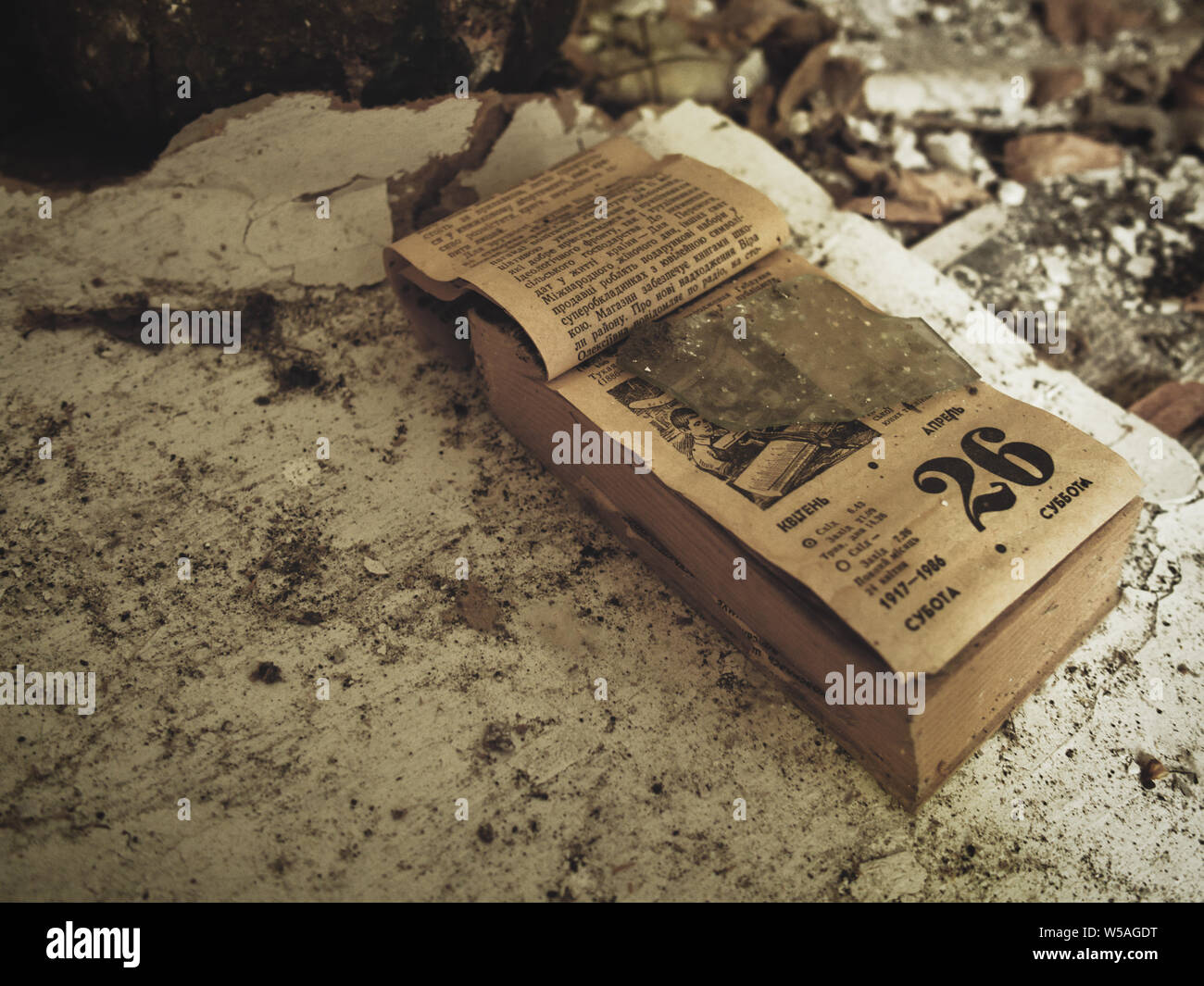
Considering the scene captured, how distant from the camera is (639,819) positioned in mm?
1339

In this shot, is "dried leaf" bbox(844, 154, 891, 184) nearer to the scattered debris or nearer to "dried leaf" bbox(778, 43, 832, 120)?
"dried leaf" bbox(778, 43, 832, 120)

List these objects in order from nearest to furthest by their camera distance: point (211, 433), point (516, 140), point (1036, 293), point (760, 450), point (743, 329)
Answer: point (760, 450) → point (743, 329) → point (211, 433) → point (516, 140) → point (1036, 293)

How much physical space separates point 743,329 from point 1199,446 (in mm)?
1178

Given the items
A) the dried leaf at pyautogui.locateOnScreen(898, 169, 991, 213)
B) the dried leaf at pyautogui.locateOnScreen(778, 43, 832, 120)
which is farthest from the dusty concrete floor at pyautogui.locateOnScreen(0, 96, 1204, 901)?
the dried leaf at pyautogui.locateOnScreen(778, 43, 832, 120)

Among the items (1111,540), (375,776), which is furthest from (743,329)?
(375,776)

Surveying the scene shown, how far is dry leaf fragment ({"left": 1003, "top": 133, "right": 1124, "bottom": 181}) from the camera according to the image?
2523mm

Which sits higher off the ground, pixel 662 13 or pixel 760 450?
pixel 662 13

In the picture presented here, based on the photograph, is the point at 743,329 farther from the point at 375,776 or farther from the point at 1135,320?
the point at 1135,320

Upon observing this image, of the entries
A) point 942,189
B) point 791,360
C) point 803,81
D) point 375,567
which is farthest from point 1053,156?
point 375,567

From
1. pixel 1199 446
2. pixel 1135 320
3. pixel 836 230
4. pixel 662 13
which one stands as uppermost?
pixel 662 13

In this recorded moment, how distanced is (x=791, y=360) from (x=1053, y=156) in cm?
167

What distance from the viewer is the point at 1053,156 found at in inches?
100

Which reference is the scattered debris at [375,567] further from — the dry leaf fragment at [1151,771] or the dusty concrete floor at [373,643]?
the dry leaf fragment at [1151,771]
